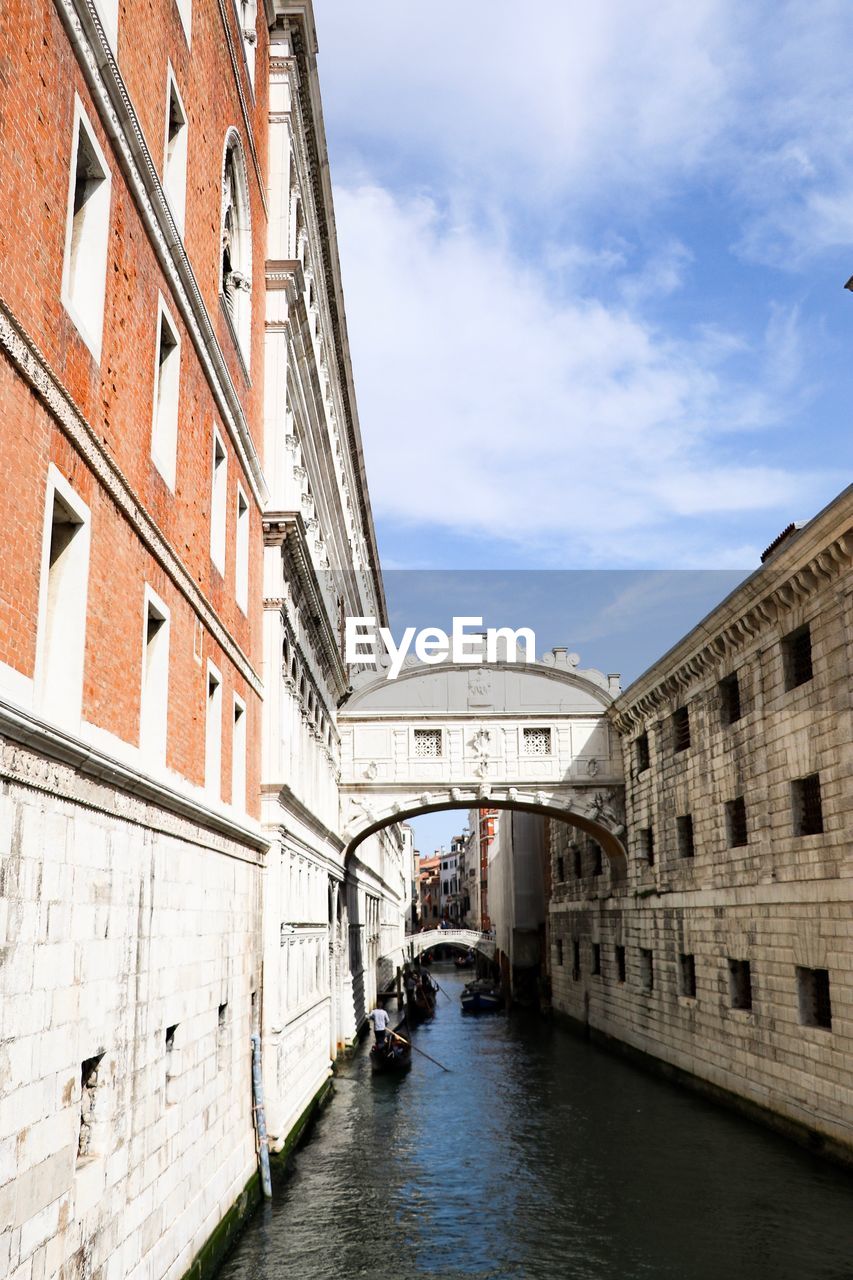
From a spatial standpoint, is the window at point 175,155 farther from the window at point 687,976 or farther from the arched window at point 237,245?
the window at point 687,976

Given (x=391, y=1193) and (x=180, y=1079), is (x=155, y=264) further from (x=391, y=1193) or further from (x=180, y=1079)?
(x=391, y=1193)

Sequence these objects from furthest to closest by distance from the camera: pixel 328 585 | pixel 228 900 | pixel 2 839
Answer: pixel 328 585
pixel 228 900
pixel 2 839

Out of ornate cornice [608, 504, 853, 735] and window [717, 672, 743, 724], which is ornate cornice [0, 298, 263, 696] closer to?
ornate cornice [608, 504, 853, 735]

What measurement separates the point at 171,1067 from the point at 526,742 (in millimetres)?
19044

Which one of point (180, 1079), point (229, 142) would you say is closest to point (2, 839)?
point (180, 1079)

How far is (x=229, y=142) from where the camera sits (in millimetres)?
13055

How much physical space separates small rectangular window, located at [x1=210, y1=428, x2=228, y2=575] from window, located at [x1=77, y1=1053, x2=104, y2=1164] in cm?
571

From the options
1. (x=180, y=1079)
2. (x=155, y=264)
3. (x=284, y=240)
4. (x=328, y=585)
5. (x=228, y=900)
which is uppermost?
(x=284, y=240)

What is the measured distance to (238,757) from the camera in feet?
42.6

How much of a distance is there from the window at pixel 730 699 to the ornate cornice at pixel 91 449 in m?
11.1

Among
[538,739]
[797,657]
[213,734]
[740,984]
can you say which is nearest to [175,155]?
[213,734]

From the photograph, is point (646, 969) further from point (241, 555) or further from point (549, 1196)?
point (241, 555)

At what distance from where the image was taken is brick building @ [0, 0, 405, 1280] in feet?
19.4

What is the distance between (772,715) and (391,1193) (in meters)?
8.75
